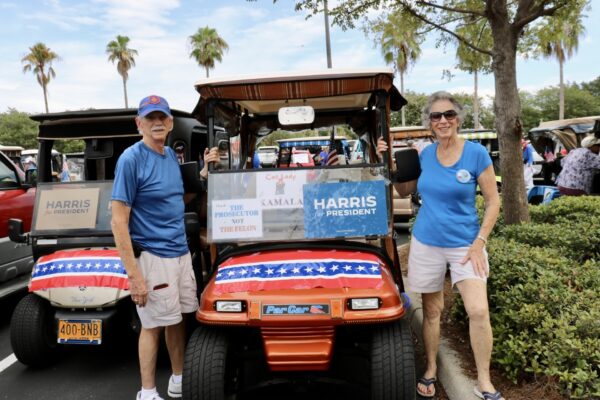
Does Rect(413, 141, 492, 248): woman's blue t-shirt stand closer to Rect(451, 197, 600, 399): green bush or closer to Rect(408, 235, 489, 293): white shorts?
Rect(408, 235, 489, 293): white shorts

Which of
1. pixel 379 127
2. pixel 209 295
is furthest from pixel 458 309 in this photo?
pixel 209 295

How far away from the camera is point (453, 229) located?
3.01 m

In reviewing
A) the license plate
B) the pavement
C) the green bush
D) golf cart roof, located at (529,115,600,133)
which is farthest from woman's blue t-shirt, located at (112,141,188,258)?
golf cart roof, located at (529,115,600,133)

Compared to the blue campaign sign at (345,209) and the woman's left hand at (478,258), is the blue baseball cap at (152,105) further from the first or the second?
the woman's left hand at (478,258)

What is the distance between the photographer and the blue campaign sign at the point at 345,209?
3.23 metres

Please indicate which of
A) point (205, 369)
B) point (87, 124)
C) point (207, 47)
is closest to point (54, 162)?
point (87, 124)

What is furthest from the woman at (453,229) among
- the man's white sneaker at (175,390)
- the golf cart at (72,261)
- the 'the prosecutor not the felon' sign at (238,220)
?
the golf cart at (72,261)

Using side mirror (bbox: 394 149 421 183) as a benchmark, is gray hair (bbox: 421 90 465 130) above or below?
above

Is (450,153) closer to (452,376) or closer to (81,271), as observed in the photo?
(452,376)

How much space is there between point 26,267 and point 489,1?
6.16 m

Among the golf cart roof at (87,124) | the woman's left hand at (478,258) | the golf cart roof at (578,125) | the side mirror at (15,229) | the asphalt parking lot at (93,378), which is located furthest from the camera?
the golf cart roof at (578,125)

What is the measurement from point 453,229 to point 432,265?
0.97 ft

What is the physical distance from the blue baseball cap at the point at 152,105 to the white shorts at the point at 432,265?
1877 millimetres

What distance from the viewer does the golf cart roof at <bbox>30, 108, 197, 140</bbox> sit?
435 centimetres
